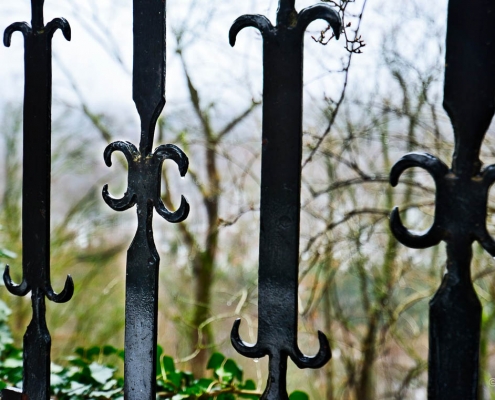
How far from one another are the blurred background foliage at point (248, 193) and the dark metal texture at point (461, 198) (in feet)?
3.96

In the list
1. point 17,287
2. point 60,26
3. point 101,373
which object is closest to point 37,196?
point 17,287

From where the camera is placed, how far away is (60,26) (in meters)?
0.76

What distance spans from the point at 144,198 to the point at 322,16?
316 millimetres

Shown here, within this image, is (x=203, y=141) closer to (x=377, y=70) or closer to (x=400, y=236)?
(x=377, y=70)

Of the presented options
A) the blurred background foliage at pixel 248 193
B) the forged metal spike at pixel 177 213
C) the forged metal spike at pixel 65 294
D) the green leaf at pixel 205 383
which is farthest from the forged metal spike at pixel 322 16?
the blurred background foliage at pixel 248 193

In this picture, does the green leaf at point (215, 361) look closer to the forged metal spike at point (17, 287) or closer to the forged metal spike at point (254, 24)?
the forged metal spike at point (17, 287)

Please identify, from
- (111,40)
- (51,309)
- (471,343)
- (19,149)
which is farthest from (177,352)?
(471,343)

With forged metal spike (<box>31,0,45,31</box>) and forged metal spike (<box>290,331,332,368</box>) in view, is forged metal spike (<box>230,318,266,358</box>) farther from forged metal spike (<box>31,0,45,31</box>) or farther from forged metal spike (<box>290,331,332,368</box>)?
forged metal spike (<box>31,0,45,31</box>)

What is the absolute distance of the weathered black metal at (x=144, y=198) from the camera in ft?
2.28

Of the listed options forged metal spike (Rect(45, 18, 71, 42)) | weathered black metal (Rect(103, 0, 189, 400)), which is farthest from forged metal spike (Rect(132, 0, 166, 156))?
forged metal spike (Rect(45, 18, 71, 42))

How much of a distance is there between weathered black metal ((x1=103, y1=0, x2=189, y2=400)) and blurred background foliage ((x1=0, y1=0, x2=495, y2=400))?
1082 millimetres

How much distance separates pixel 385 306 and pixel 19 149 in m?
2.17

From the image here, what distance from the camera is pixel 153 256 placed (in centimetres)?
71

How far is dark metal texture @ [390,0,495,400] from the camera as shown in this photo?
0.53 meters
